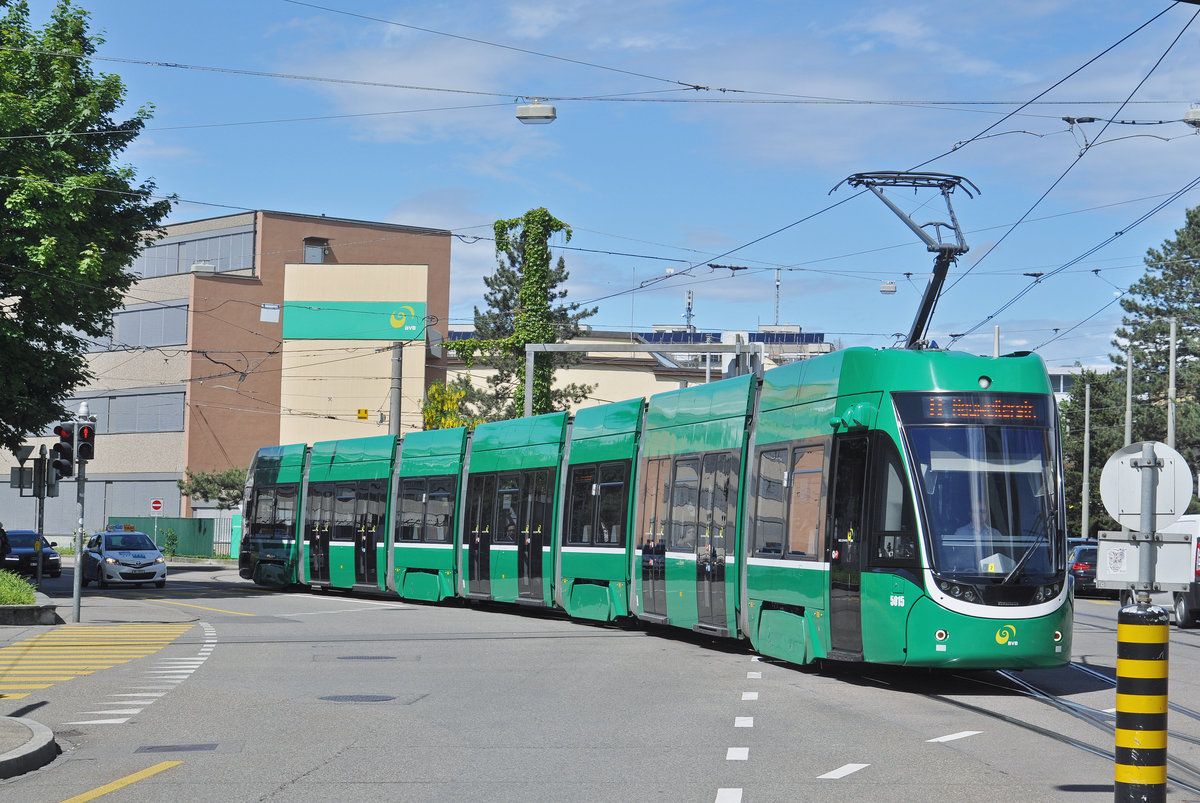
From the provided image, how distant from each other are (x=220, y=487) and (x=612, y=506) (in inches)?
1927

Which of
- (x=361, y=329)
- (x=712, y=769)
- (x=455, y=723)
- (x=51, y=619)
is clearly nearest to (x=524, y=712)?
(x=455, y=723)

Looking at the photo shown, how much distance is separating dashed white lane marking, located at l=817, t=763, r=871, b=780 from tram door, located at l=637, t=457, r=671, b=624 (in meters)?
10.5

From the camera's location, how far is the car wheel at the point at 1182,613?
2652 centimetres

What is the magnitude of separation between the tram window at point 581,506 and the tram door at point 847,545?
8.31m

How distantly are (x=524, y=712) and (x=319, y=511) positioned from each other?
22.1 m

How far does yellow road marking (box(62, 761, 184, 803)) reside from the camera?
28.2 ft

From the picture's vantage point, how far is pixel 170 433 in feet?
248

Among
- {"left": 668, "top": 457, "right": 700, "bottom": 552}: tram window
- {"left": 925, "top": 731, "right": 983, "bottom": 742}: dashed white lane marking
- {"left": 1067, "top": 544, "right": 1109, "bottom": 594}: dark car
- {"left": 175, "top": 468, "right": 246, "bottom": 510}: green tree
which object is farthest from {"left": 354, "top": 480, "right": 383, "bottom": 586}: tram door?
{"left": 175, "top": 468, "right": 246, "bottom": 510}: green tree

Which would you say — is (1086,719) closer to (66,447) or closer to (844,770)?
(844,770)

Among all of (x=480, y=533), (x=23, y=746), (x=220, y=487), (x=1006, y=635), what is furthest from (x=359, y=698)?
(x=220, y=487)

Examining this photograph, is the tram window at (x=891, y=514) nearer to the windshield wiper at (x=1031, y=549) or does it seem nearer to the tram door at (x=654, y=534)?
the windshield wiper at (x=1031, y=549)

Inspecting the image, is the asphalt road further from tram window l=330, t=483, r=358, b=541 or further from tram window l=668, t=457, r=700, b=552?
tram window l=330, t=483, r=358, b=541

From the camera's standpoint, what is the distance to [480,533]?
88.4 feet

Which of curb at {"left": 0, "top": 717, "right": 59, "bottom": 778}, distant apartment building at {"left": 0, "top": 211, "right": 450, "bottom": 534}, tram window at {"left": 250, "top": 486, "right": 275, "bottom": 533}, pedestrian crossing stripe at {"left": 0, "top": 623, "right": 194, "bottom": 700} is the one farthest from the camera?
distant apartment building at {"left": 0, "top": 211, "right": 450, "bottom": 534}
